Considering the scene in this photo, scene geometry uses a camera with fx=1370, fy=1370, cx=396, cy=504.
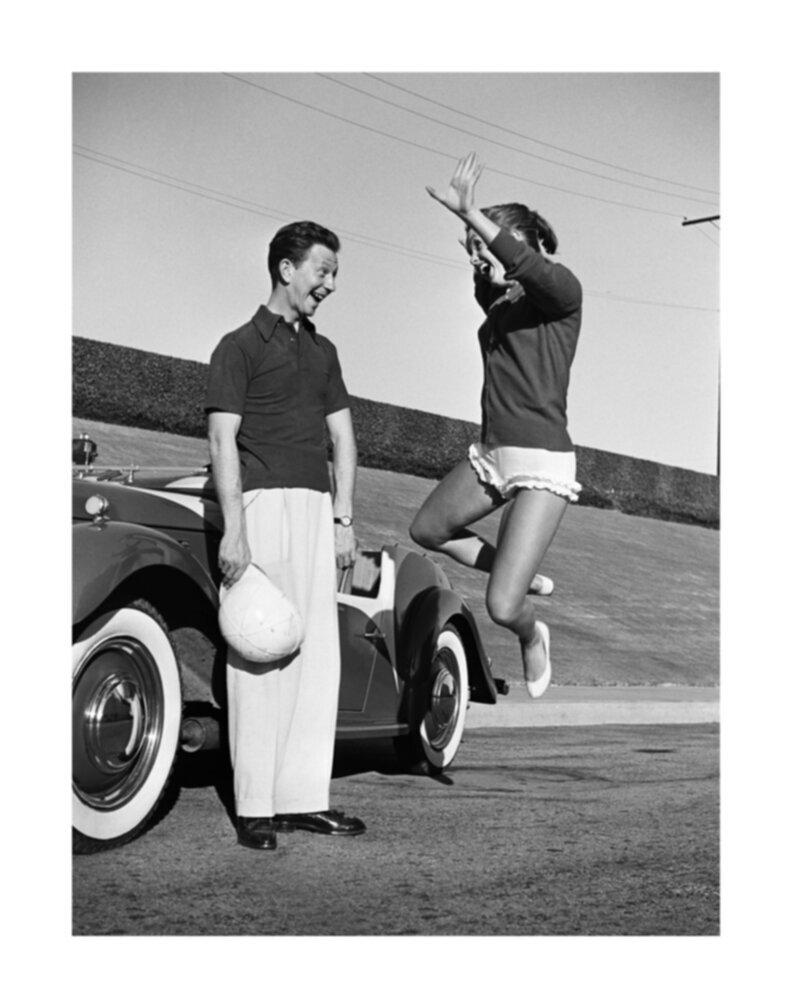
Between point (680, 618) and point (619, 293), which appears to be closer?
point (619, 293)

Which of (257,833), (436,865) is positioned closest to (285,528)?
(257,833)

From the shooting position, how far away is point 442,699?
4.91 metres

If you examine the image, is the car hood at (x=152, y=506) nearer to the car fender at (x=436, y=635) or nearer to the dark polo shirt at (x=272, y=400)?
the dark polo shirt at (x=272, y=400)

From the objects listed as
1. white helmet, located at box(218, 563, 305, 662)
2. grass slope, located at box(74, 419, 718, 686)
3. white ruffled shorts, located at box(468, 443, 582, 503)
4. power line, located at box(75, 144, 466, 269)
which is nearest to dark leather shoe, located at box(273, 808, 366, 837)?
white helmet, located at box(218, 563, 305, 662)

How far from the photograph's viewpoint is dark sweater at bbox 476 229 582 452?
4.02m

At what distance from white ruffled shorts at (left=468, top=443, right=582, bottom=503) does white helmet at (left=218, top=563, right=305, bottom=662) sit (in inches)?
35.3

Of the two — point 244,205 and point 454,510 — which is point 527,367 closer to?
point 454,510

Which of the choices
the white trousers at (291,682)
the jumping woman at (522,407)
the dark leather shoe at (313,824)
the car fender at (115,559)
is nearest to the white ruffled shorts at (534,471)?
the jumping woman at (522,407)

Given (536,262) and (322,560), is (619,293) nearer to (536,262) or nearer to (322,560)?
(536,262)

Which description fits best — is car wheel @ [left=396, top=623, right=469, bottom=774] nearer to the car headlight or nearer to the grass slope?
the car headlight

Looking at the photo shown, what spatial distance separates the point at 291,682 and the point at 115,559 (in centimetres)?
64

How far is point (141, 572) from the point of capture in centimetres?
355
